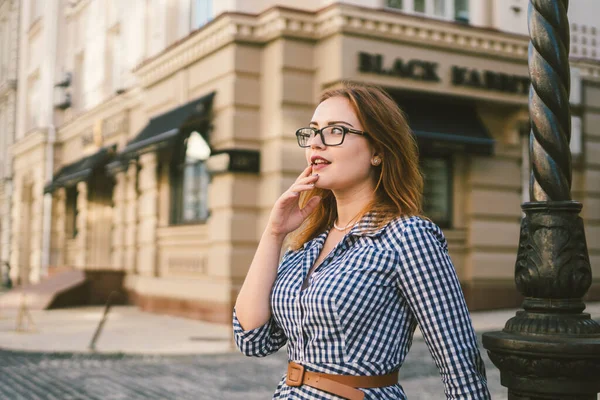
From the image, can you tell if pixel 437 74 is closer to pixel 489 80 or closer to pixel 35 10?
pixel 489 80

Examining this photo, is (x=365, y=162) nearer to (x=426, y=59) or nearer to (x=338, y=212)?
(x=338, y=212)

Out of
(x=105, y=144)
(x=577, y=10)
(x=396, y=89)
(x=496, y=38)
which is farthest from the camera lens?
(x=105, y=144)

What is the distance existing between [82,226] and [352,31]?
42.3 feet

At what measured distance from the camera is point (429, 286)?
2193 mm

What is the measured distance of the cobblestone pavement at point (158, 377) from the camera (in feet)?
24.0

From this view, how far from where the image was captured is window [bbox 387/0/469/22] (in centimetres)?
1436

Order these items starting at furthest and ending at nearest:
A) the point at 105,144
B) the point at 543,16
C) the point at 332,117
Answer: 1. the point at 105,144
2. the point at 543,16
3. the point at 332,117

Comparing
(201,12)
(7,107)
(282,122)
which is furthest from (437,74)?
(7,107)

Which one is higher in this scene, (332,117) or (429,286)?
(332,117)

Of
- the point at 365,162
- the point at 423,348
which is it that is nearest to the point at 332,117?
the point at 365,162

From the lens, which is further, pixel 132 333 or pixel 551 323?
pixel 132 333

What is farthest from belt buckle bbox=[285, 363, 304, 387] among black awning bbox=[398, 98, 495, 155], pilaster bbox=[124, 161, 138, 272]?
pilaster bbox=[124, 161, 138, 272]

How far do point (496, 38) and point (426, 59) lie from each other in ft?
5.78

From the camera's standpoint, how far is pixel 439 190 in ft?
49.4
